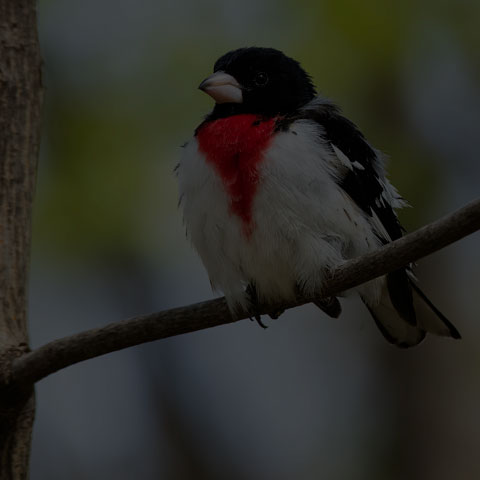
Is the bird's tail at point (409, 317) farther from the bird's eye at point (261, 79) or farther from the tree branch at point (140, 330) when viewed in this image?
the bird's eye at point (261, 79)

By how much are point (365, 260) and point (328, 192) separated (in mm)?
911

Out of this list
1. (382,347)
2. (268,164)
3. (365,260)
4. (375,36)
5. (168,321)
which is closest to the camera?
(365,260)

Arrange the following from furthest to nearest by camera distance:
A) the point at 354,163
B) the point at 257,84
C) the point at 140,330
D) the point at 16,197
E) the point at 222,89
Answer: the point at 257,84, the point at 222,89, the point at 354,163, the point at 16,197, the point at 140,330

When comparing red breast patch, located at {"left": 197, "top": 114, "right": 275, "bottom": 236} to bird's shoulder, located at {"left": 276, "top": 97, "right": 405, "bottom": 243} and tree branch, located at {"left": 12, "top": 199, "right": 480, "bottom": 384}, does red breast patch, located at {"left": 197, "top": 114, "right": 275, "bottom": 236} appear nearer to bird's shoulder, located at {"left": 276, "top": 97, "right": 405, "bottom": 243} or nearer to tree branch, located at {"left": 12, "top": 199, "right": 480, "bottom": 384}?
bird's shoulder, located at {"left": 276, "top": 97, "right": 405, "bottom": 243}

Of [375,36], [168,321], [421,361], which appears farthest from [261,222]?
[421,361]

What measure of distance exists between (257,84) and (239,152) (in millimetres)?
642

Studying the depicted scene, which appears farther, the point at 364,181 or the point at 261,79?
the point at 261,79

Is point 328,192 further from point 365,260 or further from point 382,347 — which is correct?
point 382,347

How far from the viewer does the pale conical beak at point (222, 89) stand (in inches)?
172

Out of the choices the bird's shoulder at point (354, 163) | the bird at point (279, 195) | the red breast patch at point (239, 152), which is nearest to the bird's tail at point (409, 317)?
the bird at point (279, 195)

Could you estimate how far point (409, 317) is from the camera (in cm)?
452

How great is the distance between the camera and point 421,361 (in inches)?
304

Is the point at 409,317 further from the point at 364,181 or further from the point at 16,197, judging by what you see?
the point at 16,197

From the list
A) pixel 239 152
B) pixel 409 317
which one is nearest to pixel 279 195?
pixel 239 152
